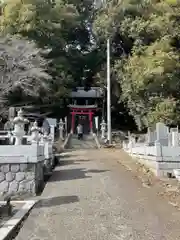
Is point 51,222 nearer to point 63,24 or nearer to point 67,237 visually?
point 67,237

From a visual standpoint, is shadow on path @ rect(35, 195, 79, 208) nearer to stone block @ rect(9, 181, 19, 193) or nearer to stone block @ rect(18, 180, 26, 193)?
stone block @ rect(18, 180, 26, 193)

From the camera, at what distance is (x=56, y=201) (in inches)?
345

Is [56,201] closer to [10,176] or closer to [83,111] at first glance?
[10,176]

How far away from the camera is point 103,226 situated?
6.77 meters

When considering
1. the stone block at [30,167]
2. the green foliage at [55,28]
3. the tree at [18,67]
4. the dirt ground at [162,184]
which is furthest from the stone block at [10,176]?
the green foliage at [55,28]

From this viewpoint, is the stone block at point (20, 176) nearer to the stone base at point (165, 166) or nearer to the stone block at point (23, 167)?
the stone block at point (23, 167)

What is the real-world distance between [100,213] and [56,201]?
1.50m

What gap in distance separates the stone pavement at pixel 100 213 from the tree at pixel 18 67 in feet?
49.5

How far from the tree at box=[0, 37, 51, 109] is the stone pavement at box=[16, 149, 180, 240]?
15074mm

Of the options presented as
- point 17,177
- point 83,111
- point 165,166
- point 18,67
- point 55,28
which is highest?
point 55,28

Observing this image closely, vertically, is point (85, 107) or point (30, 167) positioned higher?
point (85, 107)

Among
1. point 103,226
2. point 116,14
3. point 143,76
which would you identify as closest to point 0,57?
point 143,76

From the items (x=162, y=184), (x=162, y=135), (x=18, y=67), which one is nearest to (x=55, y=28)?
(x=18, y=67)

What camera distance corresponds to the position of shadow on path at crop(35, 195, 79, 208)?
336 inches
